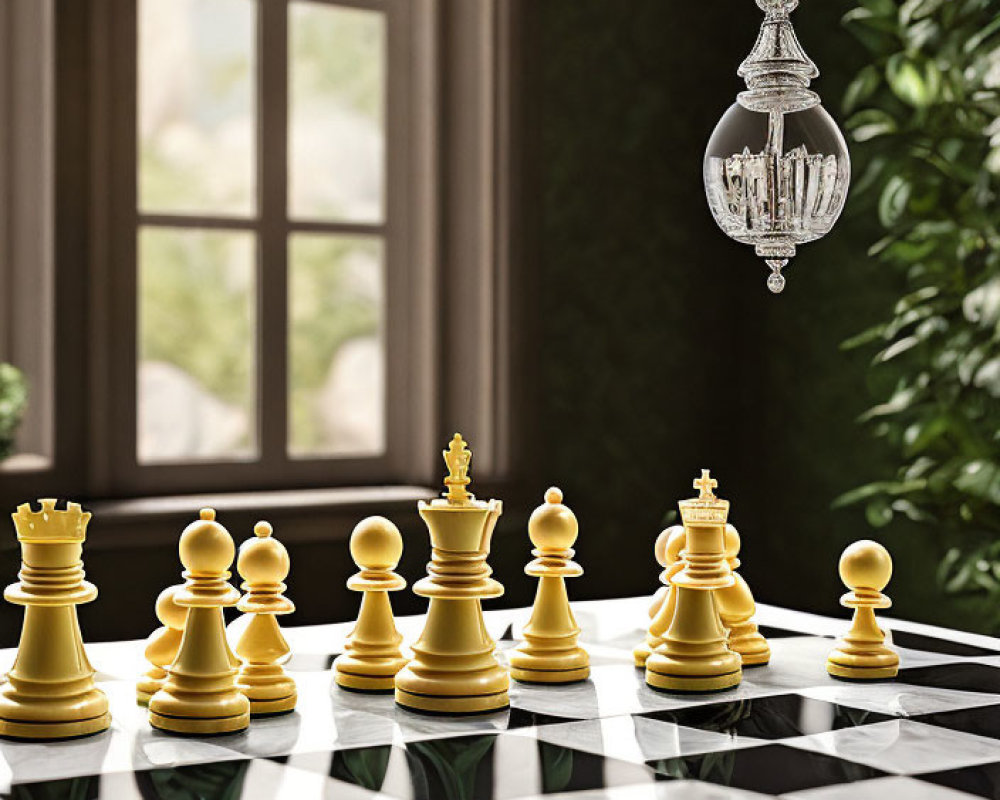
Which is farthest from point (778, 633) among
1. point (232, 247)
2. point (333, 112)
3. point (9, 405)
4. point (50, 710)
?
point (232, 247)

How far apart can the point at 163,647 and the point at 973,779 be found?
0.74 m

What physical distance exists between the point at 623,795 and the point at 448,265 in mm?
2063

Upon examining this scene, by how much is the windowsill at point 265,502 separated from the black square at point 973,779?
5.93 ft

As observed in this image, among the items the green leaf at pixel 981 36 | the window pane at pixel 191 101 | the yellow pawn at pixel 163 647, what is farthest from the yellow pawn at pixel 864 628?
the window pane at pixel 191 101

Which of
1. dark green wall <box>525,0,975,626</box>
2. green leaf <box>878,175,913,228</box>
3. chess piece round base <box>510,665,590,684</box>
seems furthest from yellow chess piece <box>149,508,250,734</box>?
green leaf <box>878,175,913,228</box>

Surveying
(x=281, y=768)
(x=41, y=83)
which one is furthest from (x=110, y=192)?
(x=281, y=768)

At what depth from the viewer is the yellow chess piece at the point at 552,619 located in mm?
1336

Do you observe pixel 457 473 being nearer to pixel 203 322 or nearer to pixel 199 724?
pixel 199 724

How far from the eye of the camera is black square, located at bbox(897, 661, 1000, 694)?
1.34 meters

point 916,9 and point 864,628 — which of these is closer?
point 864,628

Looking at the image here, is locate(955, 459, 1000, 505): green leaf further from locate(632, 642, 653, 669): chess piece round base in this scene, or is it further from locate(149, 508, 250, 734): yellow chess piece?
locate(149, 508, 250, 734): yellow chess piece

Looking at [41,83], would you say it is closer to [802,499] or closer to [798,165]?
[798,165]

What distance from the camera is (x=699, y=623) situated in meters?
1.31

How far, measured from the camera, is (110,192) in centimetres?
262
